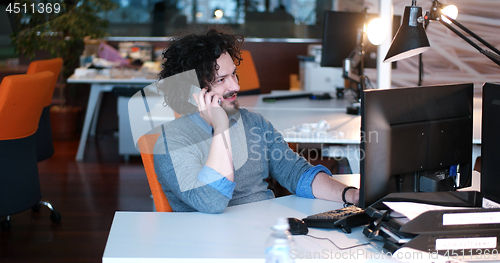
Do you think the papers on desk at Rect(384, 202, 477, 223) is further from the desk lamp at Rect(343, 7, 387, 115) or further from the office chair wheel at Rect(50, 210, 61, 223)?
the office chair wheel at Rect(50, 210, 61, 223)

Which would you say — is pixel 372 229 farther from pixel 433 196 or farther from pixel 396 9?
pixel 396 9

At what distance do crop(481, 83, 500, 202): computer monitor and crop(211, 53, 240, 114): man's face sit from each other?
780mm

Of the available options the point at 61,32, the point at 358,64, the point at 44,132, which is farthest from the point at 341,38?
the point at 61,32

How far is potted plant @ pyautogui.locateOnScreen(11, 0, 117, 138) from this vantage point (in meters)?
4.98

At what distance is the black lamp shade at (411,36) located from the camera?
4.55 ft

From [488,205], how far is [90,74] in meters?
3.91

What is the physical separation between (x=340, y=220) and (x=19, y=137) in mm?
1857

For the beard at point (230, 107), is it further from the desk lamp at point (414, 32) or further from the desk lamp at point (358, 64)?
the desk lamp at point (358, 64)

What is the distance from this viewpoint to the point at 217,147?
1.43 m

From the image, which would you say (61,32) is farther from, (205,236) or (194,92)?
(205,236)

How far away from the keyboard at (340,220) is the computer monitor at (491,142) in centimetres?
32

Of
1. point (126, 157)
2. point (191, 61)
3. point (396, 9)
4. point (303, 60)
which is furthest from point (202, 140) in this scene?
point (303, 60)

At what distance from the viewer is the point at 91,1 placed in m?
5.14

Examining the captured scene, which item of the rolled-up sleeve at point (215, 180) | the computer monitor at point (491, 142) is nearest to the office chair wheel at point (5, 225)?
the rolled-up sleeve at point (215, 180)
